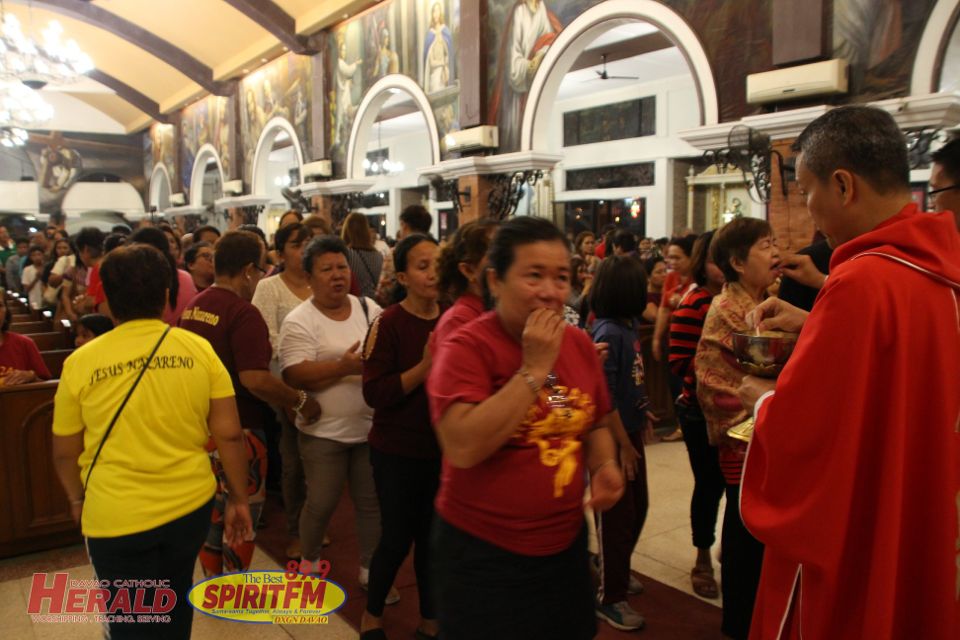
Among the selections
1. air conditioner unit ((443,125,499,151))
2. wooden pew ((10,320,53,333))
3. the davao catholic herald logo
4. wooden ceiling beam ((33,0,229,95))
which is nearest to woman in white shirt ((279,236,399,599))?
the davao catholic herald logo

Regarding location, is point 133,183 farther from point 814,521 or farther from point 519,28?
point 814,521

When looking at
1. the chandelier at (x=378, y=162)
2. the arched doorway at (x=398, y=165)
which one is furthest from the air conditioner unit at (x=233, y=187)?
the chandelier at (x=378, y=162)

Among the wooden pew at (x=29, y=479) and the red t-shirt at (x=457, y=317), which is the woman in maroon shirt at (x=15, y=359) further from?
the red t-shirt at (x=457, y=317)

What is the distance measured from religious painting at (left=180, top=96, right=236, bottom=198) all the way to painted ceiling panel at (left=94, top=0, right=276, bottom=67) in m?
1.27

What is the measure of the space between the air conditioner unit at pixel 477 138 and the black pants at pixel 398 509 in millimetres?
7449

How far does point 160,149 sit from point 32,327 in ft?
61.4

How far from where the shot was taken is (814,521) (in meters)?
1.67

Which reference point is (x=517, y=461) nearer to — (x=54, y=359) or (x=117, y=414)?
(x=117, y=414)

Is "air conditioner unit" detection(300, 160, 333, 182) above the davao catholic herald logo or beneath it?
above

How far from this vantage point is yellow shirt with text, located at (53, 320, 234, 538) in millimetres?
2217

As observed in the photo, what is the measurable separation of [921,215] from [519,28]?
27.8ft

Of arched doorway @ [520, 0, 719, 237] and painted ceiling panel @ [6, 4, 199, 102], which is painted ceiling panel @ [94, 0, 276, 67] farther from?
arched doorway @ [520, 0, 719, 237]

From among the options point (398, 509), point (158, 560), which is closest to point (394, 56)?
point (398, 509)

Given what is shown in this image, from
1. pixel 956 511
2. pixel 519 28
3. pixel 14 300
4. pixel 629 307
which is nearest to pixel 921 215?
pixel 956 511
